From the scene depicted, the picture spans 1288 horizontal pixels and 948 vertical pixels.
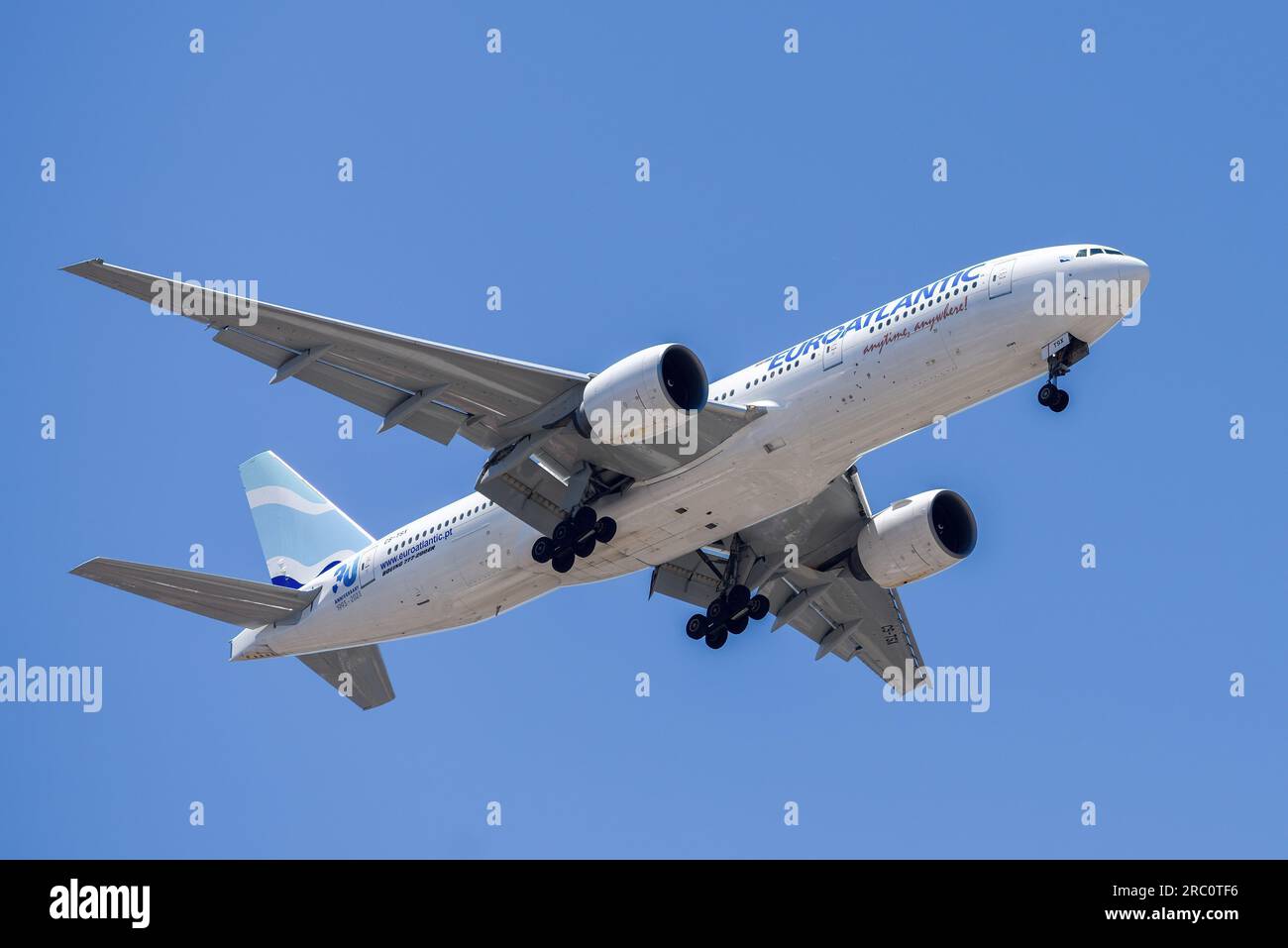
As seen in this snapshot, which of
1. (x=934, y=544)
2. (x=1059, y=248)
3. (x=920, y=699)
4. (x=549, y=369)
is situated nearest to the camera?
(x=1059, y=248)

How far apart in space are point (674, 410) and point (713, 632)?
306 inches

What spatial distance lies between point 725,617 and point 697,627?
2.15 ft

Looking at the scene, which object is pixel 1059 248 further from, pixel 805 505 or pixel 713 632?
pixel 713 632

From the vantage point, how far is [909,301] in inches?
1126

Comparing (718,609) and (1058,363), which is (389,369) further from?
(1058,363)

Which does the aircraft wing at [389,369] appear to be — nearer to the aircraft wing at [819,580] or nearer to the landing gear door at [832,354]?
the landing gear door at [832,354]

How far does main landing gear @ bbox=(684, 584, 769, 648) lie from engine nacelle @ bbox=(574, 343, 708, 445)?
698 cm

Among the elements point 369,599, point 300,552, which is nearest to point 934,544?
point 369,599

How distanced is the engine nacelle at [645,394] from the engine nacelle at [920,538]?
285 inches

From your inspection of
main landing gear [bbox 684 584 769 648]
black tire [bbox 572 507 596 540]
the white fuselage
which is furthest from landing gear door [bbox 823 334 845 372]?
main landing gear [bbox 684 584 769 648]

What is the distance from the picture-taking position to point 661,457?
29.8 meters

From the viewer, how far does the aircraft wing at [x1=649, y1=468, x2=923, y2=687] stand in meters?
34.8

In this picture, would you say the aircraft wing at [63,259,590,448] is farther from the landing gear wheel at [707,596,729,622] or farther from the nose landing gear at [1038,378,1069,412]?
the nose landing gear at [1038,378,1069,412]

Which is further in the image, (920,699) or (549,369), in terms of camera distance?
(920,699)
